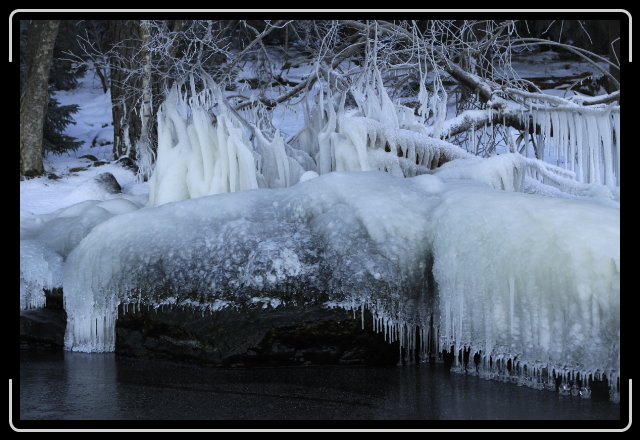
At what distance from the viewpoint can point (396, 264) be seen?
225 inches

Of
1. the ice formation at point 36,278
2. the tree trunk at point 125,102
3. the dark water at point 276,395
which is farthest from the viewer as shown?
the tree trunk at point 125,102

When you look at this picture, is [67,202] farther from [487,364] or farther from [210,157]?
[487,364]

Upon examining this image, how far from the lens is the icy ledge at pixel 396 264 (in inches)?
191

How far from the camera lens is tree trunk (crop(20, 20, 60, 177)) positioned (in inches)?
392

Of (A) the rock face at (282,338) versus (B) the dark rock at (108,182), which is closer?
(A) the rock face at (282,338)

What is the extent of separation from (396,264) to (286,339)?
87 centimetres

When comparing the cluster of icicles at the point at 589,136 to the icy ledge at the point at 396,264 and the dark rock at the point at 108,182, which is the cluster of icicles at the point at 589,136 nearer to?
the icy ledge at the point at 396,264

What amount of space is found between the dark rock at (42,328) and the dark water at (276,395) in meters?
0.85

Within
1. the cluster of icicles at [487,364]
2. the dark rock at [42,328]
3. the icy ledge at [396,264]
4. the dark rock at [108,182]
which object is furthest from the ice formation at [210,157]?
the cluster of icicles at [487,364]

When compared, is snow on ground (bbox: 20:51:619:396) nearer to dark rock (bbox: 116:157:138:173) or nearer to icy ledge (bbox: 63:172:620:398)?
icy ledge (bbox: 63:172:620:398)

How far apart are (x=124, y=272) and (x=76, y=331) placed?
0.70m

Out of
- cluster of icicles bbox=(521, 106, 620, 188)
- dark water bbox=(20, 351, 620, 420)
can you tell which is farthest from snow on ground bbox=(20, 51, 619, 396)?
cluster of icicles bbox=(521, 106, 620, 188)

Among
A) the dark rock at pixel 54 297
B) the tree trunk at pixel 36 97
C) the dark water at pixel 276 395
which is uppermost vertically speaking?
the tree trunk at pixel 36 97
